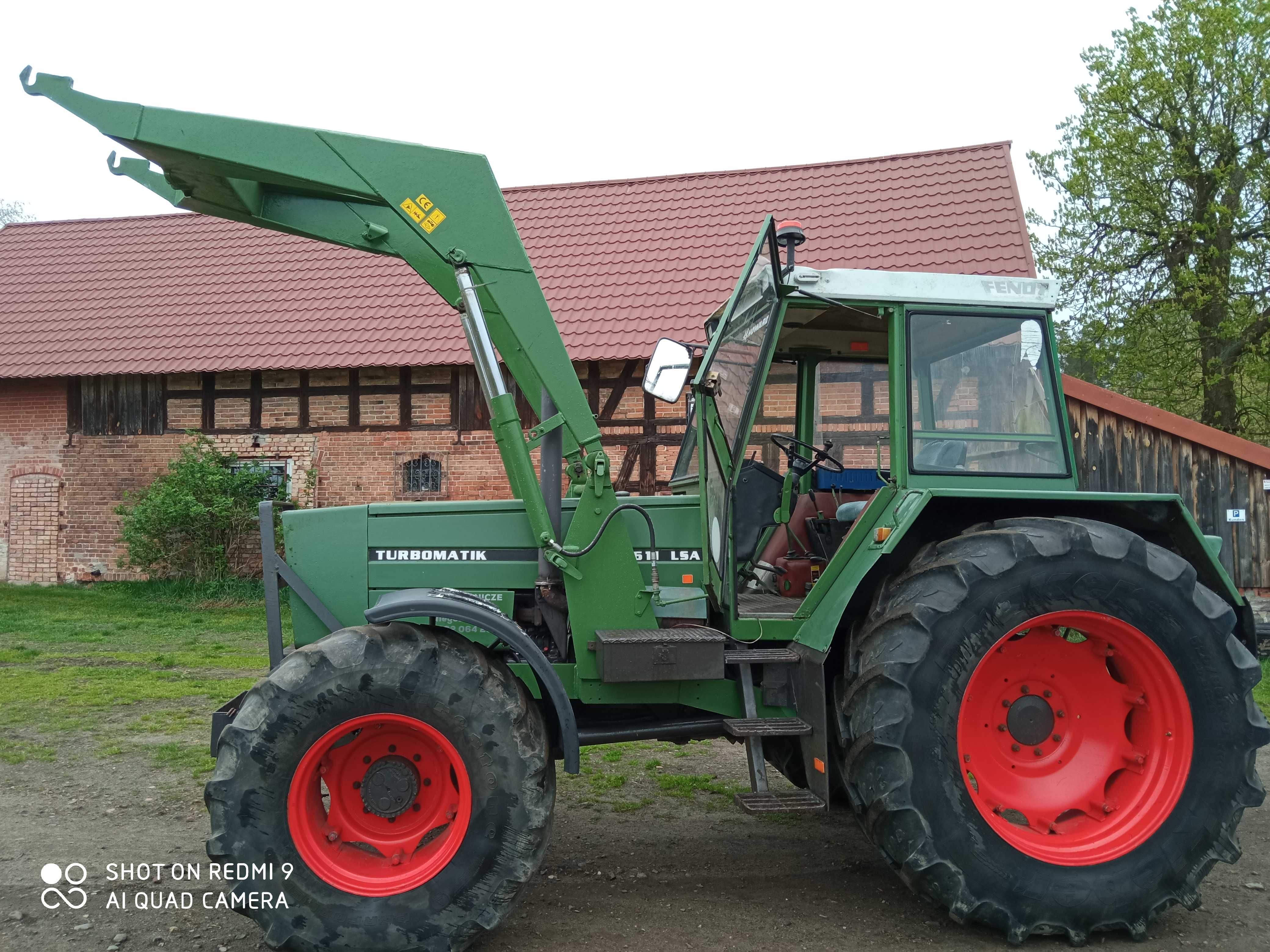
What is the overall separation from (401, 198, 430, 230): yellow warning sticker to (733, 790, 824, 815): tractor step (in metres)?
2.49

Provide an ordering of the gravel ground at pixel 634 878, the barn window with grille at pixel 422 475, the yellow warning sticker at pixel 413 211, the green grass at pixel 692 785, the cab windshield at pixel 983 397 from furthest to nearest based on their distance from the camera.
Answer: the barn window with grille at pixel 422 475, the green grass at pixel 692 785, the cab windshield at pixel 983 397, the yellow warning sticker at pixel 413 211, the gravel ground at pixel 634 878

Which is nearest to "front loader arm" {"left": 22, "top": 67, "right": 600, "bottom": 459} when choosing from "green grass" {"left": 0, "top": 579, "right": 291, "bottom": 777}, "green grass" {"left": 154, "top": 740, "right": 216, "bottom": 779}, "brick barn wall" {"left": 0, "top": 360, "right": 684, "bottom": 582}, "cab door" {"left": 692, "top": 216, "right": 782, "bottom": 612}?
"cab door" {"left": 692, "top": 216, "right": 782, "bottom": 612}

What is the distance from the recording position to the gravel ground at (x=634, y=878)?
3.50m

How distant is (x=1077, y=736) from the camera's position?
151 inches

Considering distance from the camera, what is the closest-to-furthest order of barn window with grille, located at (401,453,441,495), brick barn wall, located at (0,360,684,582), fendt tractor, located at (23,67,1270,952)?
fendt tractor, located at (23,67,1270,952) → brick barn wall, located at (0,360,684,582) → barn window with grille, located at (401,453,441,495)

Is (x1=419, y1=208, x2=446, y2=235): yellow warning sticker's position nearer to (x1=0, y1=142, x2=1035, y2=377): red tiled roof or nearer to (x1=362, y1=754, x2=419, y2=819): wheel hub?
(x1=362, y1=754, x2=419, y2=819): wheel hub

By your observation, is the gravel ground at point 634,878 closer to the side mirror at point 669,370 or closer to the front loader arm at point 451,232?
the front loader arm at point 451,232

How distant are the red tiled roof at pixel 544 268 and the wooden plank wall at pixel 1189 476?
2.66 meters

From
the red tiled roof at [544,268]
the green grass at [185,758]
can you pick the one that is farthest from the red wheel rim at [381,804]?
the red tiled roof at [544,268]

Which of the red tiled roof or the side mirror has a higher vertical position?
the red tiled roof

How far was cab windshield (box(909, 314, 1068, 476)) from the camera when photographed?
400 cm

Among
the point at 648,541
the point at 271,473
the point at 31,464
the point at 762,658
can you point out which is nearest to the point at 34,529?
the point at 31,464

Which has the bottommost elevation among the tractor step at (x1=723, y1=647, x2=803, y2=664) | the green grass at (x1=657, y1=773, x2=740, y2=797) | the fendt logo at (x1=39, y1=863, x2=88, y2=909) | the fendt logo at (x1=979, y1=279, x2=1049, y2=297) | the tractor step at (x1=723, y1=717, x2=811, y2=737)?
the green grass at (x1=657, y1=773, x2=740, y2=797)

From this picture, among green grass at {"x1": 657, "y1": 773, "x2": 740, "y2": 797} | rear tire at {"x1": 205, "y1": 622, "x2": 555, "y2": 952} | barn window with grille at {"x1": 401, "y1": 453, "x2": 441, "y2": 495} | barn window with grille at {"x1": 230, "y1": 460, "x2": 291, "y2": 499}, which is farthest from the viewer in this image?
barn window with grille at {"x1": 230, "y1": 460, "x2": 291, "y2": 499}
